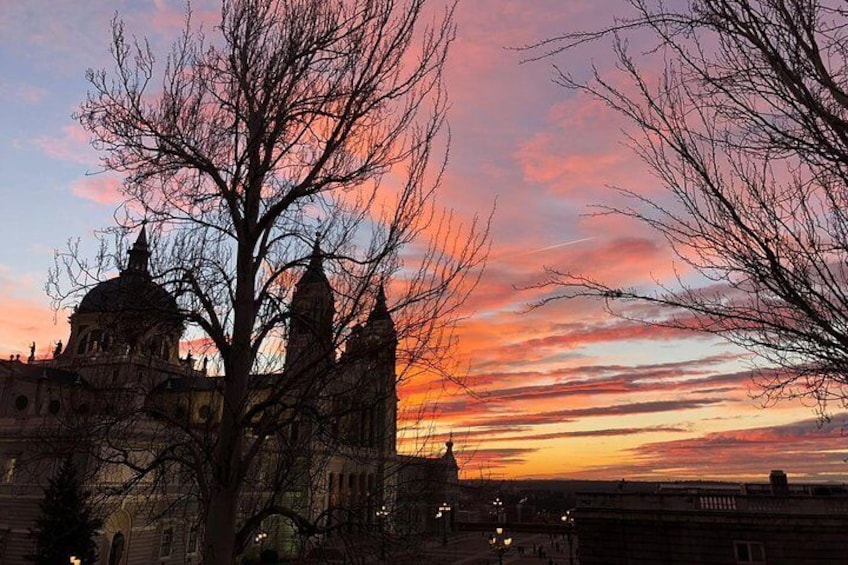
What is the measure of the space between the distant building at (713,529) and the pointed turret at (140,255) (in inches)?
924

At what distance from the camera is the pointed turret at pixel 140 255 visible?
19.8ft

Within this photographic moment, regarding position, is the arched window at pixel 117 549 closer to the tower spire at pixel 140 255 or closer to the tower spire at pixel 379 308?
the tower spire at pixel 140 255

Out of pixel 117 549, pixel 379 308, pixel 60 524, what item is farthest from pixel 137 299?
pixel 117 549

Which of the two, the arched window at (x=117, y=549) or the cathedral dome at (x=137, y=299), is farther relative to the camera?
the arched window at (x=117, y=549)

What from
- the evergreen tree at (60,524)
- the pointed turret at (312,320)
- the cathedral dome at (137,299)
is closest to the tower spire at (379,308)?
the pointed turret at (312,320)

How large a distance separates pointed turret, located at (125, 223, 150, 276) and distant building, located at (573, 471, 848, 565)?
2348 centimetres

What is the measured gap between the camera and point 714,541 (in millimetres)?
22297

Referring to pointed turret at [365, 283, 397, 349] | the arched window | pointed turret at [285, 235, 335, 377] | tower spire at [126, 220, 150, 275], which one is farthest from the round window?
pointed turret at [365, 283, 397, 349]

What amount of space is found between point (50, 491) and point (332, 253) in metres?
31.8

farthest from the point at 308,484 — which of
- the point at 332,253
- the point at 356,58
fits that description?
the point at 356,58

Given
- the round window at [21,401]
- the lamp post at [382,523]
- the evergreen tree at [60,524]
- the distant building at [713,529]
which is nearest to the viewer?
the lamp post at [382,523]

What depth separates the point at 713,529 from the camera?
22422 millimetres

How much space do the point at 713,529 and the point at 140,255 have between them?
947 inches

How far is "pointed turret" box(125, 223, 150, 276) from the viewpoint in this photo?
6.03 meters
